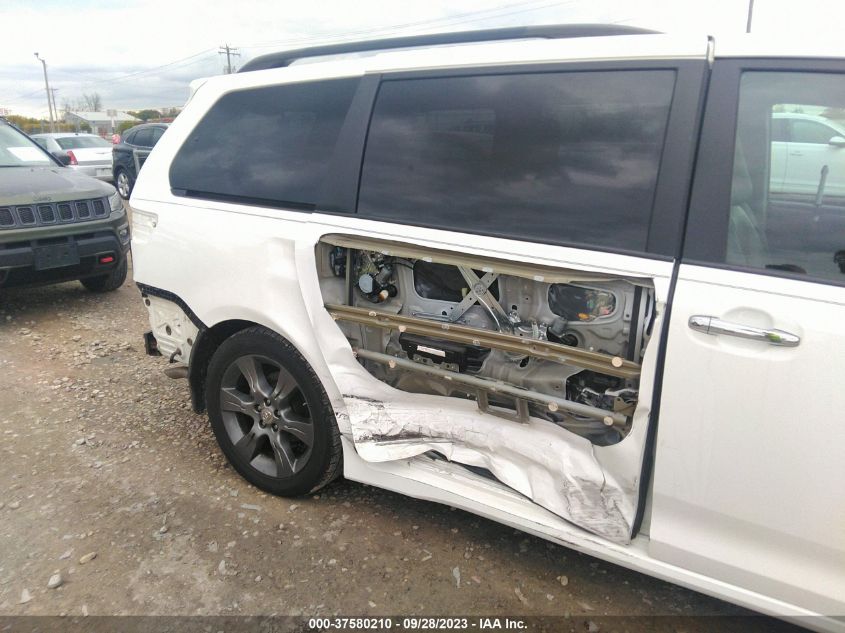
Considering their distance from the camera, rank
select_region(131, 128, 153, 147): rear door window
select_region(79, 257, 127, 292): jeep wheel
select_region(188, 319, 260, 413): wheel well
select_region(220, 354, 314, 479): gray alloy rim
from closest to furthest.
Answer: select_region(220, 354, 314, 479): gray alloy rim, select_region(188, 319, 260, 413): wheel well, select_region(79, 257, 127, 292): jeep wheel, select_region(131, 128, 153, 147): rear door window

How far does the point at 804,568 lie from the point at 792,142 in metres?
1.26

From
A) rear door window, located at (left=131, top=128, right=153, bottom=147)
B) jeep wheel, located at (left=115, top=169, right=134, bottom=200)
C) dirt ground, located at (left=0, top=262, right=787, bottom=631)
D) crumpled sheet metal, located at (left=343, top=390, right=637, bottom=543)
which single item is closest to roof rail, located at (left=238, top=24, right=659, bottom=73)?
crumpled sheet metal, located at (left=343, top=390, right=637, bottom=543)

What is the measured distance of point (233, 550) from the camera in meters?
2.54

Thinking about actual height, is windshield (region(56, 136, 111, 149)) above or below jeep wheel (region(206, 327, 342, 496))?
above

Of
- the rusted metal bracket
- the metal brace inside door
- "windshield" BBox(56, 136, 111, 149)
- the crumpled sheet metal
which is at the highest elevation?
"windshield" BBox(56, 136, 111, 149)

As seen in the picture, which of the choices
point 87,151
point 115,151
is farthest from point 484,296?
point 87,151

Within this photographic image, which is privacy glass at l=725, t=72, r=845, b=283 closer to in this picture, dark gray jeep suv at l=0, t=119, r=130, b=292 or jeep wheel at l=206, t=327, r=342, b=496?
jeep wheel at l=206, t=327, r=342, b=496

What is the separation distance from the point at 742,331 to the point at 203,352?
94.2 inches

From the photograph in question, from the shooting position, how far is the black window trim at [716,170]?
1.75 m

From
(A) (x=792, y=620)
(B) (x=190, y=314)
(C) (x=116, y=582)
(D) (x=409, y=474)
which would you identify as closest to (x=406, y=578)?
(D) (x=409, y=474)

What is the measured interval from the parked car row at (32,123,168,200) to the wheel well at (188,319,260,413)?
11.5m

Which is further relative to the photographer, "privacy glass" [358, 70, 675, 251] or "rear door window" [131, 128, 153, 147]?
"rear door window" [131, 128, 153, 147]

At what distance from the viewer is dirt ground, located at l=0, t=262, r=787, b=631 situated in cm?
226

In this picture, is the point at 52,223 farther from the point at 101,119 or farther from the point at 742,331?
the point at 101,119
